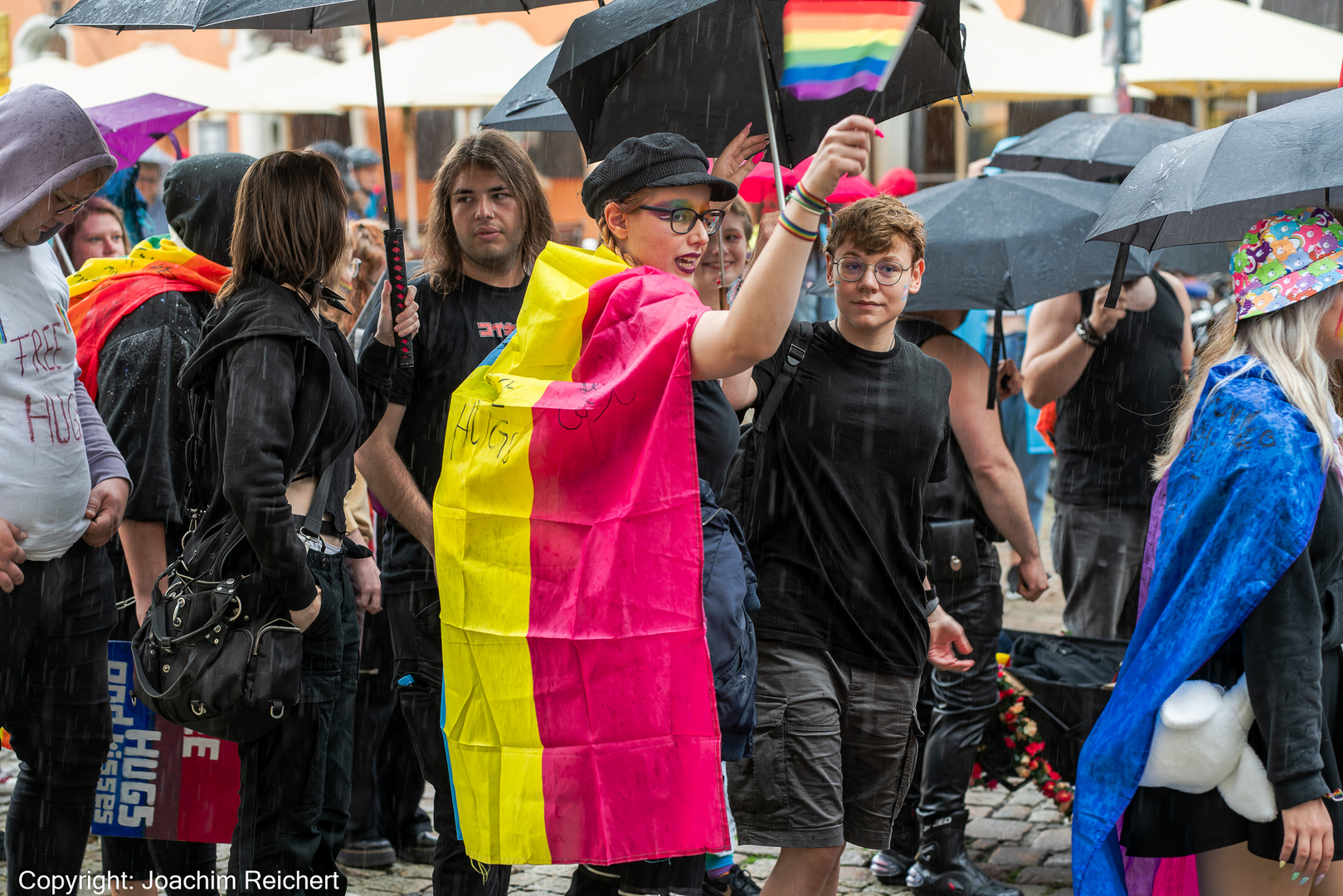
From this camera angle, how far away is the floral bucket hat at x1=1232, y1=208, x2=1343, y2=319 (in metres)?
3.00

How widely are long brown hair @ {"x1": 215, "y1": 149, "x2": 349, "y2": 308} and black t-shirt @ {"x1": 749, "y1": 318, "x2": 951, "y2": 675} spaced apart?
3.92ft

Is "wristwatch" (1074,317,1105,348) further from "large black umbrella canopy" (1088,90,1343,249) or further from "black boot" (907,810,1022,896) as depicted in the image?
"black boot" (907,810,1022,896)

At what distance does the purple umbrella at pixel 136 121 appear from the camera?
5.98 meters

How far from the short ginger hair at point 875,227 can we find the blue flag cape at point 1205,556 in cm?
96

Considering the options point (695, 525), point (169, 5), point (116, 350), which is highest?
point (169, 5)

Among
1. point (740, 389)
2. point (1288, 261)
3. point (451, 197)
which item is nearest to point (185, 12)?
point (451, 197)

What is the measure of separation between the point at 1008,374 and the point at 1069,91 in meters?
8.53

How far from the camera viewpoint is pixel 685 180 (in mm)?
3045

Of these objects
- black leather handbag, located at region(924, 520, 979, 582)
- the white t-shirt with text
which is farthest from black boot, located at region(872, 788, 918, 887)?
the white t-shirt with text

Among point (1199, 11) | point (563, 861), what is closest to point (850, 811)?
point (563, 861)

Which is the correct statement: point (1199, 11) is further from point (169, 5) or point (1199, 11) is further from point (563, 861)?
point (563, 861)

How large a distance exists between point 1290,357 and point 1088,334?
236cm

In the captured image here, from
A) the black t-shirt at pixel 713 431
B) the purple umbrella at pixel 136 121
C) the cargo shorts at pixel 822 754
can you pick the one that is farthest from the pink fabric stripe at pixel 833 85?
the purple umbrella at pixel 136 121

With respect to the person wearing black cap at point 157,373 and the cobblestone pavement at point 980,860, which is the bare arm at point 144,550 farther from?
the cobblestone pavement at point 980,860
